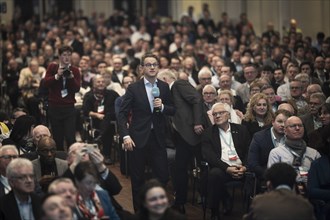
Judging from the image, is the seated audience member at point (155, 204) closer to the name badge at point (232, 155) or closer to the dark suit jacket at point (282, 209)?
the dark suit jacket at point (282, 209)

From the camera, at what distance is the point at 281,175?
28.1 feet

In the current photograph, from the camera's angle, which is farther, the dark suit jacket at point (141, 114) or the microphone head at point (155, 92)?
the dark suit jacket at point (141, 114)

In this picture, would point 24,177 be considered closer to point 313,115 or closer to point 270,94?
point 313,115

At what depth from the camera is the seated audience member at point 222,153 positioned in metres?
11.1

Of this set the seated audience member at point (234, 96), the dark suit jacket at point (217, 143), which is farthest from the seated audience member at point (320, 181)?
the seated audience member at point (234, 96)

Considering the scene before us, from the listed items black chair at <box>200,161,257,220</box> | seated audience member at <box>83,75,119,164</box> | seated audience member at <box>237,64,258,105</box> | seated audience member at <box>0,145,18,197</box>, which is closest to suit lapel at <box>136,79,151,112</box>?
black chair at <box>200,161,257,220</box>

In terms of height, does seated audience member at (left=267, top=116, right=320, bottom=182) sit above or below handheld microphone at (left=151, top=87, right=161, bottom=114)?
below

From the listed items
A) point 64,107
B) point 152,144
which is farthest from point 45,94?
point 152,144

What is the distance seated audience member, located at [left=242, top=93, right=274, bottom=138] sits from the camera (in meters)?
12.1

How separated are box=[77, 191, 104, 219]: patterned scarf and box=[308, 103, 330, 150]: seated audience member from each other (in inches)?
106

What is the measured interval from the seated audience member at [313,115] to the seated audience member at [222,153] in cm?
106

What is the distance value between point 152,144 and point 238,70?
9.20m

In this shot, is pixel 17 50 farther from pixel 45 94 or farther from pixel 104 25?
pixel 45 94

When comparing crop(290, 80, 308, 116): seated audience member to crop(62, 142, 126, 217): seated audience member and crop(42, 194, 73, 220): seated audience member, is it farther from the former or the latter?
crop(42, 194, 73, 220): seated audience member
